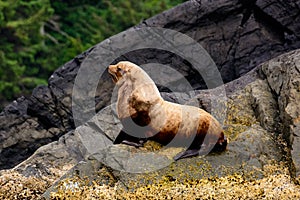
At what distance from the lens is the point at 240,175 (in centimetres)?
706

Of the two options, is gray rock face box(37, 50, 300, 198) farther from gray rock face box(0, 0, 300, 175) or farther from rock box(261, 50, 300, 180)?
gray rock face box(0, 0, 300, 175)

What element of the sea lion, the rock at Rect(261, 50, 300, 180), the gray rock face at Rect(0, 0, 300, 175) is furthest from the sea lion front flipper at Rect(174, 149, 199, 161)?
the gray rock face at Rect(0, 0, 300, 175)

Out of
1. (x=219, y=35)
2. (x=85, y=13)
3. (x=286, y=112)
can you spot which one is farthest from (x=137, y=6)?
(x=286, y=112)

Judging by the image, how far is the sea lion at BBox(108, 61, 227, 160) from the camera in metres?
7.40

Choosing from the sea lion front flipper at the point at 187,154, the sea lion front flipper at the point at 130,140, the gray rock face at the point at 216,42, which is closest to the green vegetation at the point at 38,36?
the gray rock face at the point at 216,42

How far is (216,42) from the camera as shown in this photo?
12898 mm

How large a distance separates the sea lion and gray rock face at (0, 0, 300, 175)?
4825 mm

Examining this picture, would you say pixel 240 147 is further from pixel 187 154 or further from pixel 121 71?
pixel 121 71

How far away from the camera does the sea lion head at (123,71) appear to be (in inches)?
301

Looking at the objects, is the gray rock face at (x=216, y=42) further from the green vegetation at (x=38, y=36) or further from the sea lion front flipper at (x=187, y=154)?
the green vegetation at (x=38, y=36)

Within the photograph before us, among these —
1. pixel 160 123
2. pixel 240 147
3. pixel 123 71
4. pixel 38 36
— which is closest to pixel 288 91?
pixel 240 147

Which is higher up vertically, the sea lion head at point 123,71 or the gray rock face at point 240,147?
the sea lion head at point 123,71

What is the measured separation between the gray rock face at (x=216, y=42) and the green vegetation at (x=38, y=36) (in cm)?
831

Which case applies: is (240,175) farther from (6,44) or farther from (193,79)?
(6,44)
